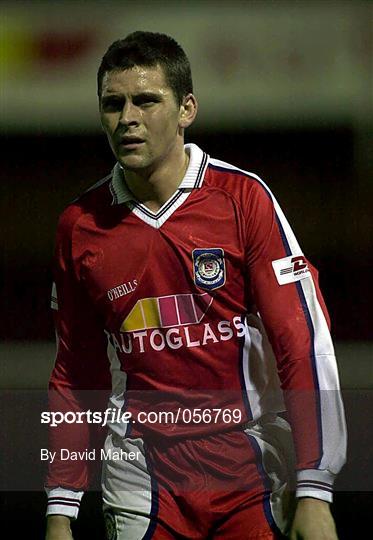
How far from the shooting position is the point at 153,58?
5.08ft

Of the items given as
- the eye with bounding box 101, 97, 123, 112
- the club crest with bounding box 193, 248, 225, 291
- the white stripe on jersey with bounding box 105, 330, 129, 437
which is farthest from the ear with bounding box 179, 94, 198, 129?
the white stripe on jersey with bounding box 105, 330, 129, 437

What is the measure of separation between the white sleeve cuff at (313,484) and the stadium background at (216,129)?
0.30 m

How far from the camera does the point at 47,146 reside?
6.02ft

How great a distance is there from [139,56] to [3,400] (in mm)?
708

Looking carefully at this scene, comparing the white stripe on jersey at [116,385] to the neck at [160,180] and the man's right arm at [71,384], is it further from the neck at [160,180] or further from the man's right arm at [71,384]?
the neck at [160,180]

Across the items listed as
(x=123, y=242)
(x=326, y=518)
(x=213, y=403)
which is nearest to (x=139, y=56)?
(x=123, y=242)

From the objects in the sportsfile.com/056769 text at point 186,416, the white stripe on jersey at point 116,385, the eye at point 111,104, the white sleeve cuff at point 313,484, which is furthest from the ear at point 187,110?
the white sleeve cuff at point 313,484

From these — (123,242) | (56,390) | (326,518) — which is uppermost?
(123,242)

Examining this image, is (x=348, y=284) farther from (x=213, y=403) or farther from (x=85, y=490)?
(x=85, y=490)

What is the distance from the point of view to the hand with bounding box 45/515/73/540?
160 cm

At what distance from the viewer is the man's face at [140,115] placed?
1.54 metres

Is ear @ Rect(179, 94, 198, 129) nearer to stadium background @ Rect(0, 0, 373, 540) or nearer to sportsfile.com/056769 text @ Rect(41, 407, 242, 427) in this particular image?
stadium background @ Rect(0, 0, 373, 540)

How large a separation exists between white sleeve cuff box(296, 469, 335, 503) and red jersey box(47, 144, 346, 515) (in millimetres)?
24

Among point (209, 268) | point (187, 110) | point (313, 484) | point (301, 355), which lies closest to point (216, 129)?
point (187, 110)
